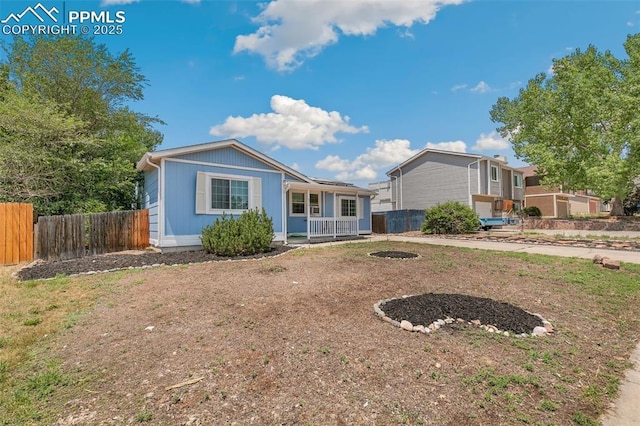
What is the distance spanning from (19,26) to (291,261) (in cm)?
1537

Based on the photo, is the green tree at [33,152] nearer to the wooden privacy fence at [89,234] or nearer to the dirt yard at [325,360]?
the wooden privacy fence at [89,234]

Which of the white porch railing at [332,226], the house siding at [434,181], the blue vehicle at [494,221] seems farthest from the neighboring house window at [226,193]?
the house siding at [434,181]

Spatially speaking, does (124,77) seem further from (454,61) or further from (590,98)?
(590,98)

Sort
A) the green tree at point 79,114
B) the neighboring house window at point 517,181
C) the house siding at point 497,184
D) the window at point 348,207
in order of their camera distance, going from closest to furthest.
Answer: the green tree at point 79,114
the window at point 348,207
the house siding at point 497,184
the neighboring house window at point 517,181

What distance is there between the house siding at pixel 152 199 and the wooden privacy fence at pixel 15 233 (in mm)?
3064

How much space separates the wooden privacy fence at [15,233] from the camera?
821 centimetres

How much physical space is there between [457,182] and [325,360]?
2363 centimetres

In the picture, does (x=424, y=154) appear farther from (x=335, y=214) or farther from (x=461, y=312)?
(x=461, y=312)

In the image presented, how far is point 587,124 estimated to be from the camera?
842 inches

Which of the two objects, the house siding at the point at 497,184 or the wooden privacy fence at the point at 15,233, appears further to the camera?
the house siding at the point at 497,184

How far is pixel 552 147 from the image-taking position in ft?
75.9

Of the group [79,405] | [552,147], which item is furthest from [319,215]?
[552,147]

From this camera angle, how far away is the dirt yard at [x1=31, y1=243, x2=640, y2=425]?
2.21m

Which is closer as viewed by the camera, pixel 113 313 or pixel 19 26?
pixel 113 313
